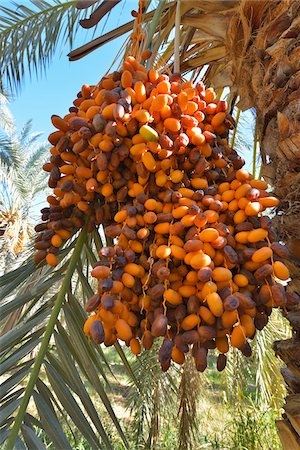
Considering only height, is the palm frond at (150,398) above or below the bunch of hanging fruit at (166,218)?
below

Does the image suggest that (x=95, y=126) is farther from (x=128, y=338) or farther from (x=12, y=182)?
(x=12, y=182)

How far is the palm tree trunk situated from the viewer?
114 centimetres

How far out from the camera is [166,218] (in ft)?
2.82

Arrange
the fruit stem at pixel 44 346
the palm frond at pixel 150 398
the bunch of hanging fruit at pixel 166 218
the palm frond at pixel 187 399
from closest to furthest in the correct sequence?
1. the bunch of hanging fruit at pixel 166 218
2. the fruit stem at pixel 44 346
3. the palm frond at pixel 187 399
4. the palm frond at pixel 150 398

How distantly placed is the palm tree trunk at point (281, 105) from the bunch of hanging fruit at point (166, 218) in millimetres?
273

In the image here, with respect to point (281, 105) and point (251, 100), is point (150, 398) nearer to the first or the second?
point (251, 100)

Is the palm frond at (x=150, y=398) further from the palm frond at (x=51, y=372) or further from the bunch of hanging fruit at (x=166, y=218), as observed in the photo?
the bunch of hanging fruit at (x=166, y=218)

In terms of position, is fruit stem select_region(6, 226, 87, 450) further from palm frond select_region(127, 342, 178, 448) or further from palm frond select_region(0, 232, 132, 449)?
palm frond select_region(127, 342, 178, 448)

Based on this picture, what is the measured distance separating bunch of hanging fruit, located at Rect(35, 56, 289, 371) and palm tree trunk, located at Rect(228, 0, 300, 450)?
273 millimetres

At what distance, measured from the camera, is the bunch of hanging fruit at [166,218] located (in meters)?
0.78

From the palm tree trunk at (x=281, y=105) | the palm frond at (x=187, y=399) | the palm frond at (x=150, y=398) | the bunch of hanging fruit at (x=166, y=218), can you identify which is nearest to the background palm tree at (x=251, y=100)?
the palm tree trunk at (x=281, y=105)

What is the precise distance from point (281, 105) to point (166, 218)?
64cm

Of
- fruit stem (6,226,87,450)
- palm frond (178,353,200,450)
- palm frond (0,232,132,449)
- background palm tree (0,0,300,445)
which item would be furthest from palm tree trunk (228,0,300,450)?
palm frond (178,353,200,450)

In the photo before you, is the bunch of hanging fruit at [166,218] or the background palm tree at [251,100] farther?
the background palm tree at [251,100]
